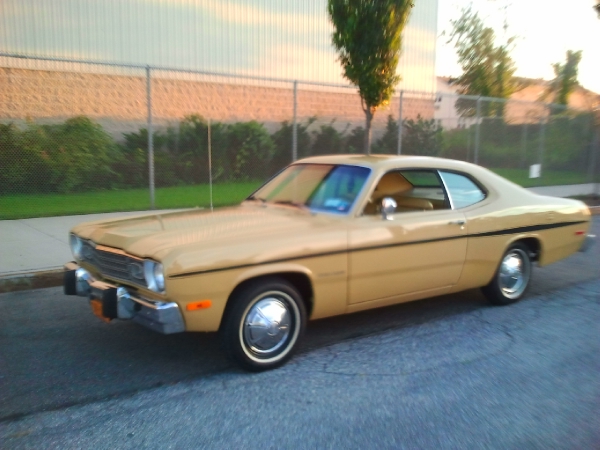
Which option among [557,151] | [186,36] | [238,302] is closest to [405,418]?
[238,302]

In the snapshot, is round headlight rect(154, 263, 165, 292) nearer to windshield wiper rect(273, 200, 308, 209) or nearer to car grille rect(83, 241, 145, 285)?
car grille rect(83, 241, 145, 285)

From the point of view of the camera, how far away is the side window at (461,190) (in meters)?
5.38

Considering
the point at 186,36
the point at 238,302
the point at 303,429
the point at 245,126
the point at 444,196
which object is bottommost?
the point at 303,429

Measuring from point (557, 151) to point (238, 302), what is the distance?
705 inches

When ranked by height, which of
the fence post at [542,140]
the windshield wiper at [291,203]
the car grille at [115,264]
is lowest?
the car grille at [115,264]

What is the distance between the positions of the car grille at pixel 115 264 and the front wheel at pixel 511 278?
137 inches

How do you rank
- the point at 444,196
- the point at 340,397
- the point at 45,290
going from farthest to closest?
1. the point at 45,290
2. the point at 444,196
3. the point at 340,397

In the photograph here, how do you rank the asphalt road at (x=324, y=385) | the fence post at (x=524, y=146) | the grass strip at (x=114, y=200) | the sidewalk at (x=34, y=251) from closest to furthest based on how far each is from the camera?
the asphalt road at (x=324, y=385) → the sidewalk at (x=34, y=251) → the grass strip at (x=114, y=200) → the fence post at (x=524, y=146)

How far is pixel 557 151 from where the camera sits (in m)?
19.2

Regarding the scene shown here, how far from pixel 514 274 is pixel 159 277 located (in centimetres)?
378

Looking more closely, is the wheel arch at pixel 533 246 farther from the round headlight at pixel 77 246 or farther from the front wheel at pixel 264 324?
the round headlight at pixel 77 246

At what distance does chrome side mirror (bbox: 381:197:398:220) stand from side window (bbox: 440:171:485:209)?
0.93m

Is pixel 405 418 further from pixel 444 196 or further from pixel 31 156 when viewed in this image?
pixel 31 156

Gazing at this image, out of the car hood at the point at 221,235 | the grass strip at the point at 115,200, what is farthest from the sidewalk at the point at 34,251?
the car hood at the point at 221,235
